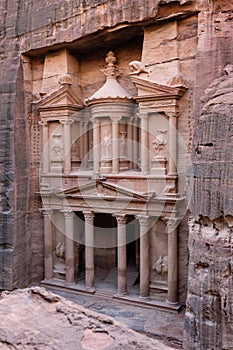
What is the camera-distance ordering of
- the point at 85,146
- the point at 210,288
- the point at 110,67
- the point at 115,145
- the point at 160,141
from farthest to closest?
the point at 85,146 → the point at 110,67 → the point at 115,145 → the point at 160,141 → the point at 210,288

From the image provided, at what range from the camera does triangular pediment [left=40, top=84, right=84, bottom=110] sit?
38.2 feet

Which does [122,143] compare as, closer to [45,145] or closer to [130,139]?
[130,139]

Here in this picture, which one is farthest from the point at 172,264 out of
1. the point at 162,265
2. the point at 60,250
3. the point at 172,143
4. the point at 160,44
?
the point at 160,44

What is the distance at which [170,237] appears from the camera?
1005 centimetres

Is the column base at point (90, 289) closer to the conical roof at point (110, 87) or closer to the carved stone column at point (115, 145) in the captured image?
the carved stone column at point (115, 145)

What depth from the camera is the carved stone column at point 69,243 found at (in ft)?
38.7

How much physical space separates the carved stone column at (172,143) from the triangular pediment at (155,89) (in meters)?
0.58

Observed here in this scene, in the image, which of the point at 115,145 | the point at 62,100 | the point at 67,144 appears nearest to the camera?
the point at 115,145

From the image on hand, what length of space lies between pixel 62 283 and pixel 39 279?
1069mm

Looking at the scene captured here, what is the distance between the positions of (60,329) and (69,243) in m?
9.59

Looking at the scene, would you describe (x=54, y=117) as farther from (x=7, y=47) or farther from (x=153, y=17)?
(x=153, y=17)

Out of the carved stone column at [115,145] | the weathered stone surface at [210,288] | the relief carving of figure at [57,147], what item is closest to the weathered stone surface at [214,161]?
the weathered stone surface at [210,288]

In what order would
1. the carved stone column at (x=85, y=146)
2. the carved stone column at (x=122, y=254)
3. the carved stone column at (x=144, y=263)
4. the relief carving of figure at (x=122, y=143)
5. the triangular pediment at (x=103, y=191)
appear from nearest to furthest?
1. the triangular pediment at (x=103, y=191)
2. the carved stone column at (x=144, y=263)
3. the carved stone column at (x=122, y=254)
4. the relief carving of figure at (x=122, y=143)
5. the carved stone column at (x=85, y=146)

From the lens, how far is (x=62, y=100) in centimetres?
1180
